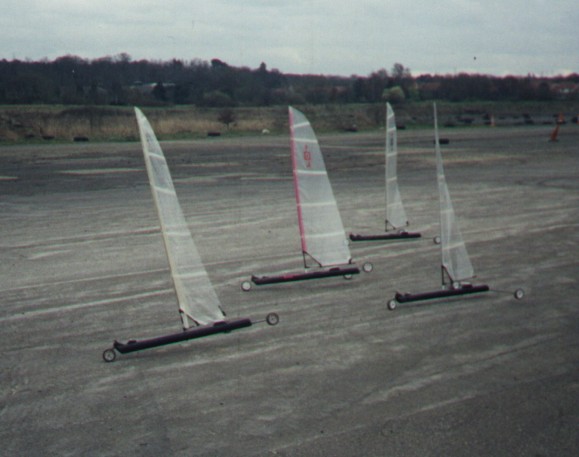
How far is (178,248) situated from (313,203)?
4.94 metres

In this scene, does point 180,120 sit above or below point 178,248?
above

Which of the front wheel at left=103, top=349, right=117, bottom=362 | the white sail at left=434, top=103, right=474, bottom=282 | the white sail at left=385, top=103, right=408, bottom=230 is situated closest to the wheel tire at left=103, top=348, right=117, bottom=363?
the front wheel at left=103, top=349, right=117, bottom=362

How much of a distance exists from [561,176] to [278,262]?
24701mm

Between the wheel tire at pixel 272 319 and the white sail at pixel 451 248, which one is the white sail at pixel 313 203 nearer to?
the white sail at pixel 451 248

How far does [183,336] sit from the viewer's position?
38.1ft

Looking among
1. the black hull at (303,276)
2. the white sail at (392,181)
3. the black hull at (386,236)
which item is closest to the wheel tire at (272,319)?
the black hull at (303,276)

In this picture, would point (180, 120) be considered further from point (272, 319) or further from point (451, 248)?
point (272, 319)

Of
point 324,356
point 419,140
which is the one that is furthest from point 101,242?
point 419,140

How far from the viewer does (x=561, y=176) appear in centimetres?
3788

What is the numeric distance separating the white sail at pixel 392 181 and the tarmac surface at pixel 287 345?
1.01 metres

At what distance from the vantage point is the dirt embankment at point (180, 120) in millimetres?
68875

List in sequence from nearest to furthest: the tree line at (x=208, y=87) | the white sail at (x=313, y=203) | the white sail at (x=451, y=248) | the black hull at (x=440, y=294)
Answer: the black hull at (x=440, y=294)
the white sail at (x=451, y=248)
the white sail at (x=313, y=203)
the tree line at (x=208, y=87)

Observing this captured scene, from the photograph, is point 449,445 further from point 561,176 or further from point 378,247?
point 561,176

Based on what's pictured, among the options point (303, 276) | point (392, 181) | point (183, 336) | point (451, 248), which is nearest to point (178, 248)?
point (183, 336)
